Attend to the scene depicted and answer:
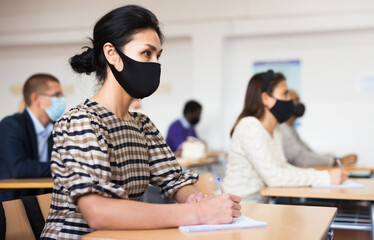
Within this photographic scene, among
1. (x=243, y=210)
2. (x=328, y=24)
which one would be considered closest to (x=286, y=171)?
(x=243, y=210)

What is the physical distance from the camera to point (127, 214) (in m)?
1.31

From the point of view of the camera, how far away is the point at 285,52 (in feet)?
21.9

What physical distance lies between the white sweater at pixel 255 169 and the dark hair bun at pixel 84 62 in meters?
1.29

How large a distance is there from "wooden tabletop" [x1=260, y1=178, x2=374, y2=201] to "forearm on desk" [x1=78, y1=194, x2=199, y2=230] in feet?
3.74

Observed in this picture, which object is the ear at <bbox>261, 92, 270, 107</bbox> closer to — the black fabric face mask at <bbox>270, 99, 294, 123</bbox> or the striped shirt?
the black fabric face mask at <bbox>270, 99, 294, 123</bbox>

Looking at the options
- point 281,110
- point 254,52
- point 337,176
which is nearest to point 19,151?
point 281,110

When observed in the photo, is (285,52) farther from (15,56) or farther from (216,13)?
(15,56)

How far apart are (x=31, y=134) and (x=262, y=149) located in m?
1.57

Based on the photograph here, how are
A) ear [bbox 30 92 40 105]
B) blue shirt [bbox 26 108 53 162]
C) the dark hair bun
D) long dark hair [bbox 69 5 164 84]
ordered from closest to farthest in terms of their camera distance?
long dark hair [bbox 69 5 164 84], the dark hair bun, blue shirt [bbox 26 108 53 162], ear [bbox 30 92 40 105]

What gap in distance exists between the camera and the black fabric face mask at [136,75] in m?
1.57

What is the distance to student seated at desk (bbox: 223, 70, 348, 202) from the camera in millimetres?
2633

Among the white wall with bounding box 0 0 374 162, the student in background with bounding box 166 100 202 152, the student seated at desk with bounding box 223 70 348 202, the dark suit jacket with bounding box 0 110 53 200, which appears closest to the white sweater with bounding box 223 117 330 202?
the student seated at desk with bounding box 223 70 348 202

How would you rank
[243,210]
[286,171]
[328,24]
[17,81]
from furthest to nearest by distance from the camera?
[17,81]
[328,24]
[286,171]
[243,210]

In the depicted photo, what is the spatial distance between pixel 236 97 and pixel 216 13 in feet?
4.01
